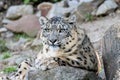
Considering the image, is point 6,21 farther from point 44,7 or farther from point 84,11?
point 84,11

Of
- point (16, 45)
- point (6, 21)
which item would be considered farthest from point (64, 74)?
point (6, 21)

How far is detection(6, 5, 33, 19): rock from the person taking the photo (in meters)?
13.6

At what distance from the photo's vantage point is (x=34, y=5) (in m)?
14.2

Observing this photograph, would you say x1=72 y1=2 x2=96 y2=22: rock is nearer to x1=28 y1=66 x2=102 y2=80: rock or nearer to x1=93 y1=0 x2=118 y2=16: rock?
x1=93 y1=0 x2=118 y2=16: rock

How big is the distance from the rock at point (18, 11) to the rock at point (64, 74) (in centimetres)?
761

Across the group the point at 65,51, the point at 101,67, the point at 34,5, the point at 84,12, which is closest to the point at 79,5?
the point at 84,12

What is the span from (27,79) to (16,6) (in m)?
7.71

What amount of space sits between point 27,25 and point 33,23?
0.17 meters

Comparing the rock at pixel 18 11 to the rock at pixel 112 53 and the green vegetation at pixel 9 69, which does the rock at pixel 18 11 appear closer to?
the green vegetation at pixel 9 69

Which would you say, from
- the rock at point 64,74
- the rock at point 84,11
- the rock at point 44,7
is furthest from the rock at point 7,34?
the rock at point 64,74

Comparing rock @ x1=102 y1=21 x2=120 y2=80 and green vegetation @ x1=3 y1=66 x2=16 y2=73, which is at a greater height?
rock @ x1=102 y1=21 x2=120 y2=80

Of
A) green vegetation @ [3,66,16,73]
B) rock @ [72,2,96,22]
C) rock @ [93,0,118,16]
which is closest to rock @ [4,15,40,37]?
rock @ [72,2,96,22]

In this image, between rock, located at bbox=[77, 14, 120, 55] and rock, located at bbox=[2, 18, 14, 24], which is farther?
rock, located at bbox=[2, 18, 14, 24]

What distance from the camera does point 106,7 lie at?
11883 mm
